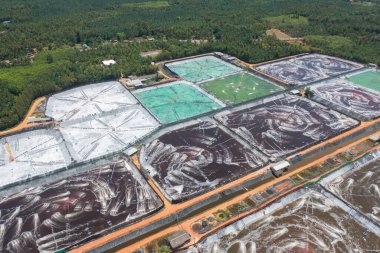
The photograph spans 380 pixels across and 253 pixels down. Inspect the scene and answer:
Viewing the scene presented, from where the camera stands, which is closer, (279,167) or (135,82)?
(279,167)

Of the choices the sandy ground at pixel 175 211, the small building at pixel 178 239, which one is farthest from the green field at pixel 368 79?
the small building at pixel 178 239

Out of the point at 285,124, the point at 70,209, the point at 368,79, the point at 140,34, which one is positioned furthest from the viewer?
the point at 140,34

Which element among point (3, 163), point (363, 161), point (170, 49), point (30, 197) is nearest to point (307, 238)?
point (363, 161)

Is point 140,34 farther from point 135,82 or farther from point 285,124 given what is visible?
point 285,124

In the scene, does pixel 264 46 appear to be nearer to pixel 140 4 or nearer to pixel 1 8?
pixel 140 4

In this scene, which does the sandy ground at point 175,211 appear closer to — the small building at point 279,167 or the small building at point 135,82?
the small building at point 279,167

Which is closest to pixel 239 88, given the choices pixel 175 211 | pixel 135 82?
pixel 135 82

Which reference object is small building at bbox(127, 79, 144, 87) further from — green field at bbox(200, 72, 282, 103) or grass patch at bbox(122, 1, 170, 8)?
grass patch at bbox(122, 1, 170, 8)
